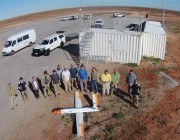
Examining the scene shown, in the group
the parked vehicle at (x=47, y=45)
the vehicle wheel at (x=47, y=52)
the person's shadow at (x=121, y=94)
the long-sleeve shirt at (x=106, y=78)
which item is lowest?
the person's shadow at (x=121, y=94)

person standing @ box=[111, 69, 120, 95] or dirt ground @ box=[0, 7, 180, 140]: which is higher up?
person standing @ box=[111, 69, 120, 95]

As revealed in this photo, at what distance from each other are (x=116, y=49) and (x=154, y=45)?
4.10 m

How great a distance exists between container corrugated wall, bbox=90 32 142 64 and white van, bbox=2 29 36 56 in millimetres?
9763

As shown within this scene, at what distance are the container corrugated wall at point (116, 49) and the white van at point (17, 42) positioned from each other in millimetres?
9763

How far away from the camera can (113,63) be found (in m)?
28.4

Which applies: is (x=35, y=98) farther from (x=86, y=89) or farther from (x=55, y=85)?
(x=86, y=89)

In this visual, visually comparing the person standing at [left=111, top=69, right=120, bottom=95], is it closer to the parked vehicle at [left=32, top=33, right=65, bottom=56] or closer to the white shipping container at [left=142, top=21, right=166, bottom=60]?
the white shipping container at [left=142, top=21, right=166, bottom=60]

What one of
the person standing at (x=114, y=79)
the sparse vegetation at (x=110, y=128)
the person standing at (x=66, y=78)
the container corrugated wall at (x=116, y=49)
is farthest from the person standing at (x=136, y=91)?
the container corrugated wall at (x=116, y=49)

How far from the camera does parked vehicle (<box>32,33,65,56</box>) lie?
104ft

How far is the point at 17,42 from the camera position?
3434 centimetres

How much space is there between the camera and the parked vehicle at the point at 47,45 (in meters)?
31.6

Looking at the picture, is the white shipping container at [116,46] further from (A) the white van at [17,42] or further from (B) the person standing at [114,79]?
(A) the white van at [17,42]

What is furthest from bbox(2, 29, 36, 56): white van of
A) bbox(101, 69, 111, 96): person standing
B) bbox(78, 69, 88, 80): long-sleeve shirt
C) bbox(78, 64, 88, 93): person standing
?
bbox(101, 69, 111, 96): person standing

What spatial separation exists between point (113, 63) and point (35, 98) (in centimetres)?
936
